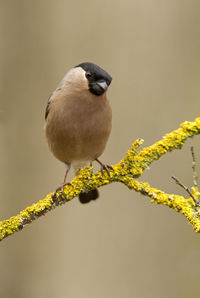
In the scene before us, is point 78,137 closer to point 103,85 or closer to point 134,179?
point 103,85

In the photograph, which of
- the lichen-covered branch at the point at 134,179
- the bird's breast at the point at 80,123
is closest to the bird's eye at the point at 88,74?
the bird's breast at the point at 80,123

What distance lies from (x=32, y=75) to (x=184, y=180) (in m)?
1.40

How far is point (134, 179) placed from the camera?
202 cm

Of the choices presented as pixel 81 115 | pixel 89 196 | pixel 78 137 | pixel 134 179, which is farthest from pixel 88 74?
pixel 89 196

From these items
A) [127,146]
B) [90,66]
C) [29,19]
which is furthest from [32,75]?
[90,66]

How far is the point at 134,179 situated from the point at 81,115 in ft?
1.63

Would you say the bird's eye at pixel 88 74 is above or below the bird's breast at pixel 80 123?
above

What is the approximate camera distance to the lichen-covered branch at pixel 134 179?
6.23 ft

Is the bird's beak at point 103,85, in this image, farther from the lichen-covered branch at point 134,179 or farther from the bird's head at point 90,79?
the lichen-covered branch at point 134,179

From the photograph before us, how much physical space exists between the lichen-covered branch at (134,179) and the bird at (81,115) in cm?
20

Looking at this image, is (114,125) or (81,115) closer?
(81,115)

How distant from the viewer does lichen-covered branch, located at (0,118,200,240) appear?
1.90 m

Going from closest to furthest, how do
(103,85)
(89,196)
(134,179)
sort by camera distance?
1. (134,179)
2. (103,85)
3. (89,196)

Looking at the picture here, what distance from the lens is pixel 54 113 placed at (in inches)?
93.6
